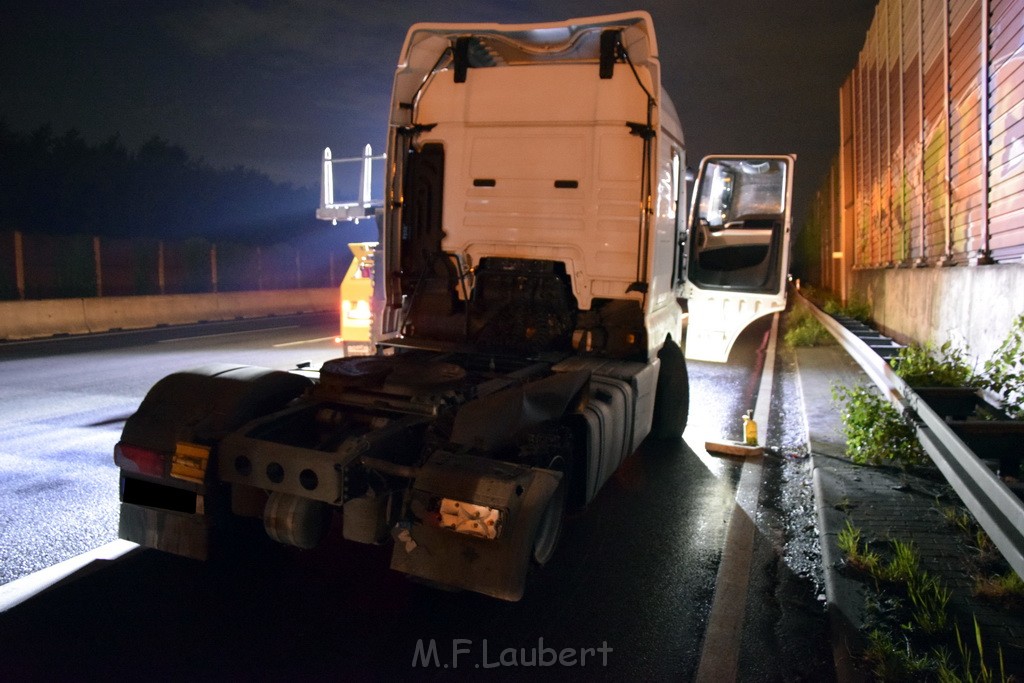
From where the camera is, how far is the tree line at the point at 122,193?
36.8m

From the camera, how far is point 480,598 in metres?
4.25

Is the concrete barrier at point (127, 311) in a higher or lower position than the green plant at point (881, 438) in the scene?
higher

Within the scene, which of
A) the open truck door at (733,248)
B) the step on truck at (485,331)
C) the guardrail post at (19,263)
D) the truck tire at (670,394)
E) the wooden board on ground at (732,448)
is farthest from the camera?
the guardrail post at (19,263)

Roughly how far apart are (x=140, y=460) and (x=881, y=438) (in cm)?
542

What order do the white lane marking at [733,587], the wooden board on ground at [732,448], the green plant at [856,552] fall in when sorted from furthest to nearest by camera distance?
1. the wooden board on ground at [732,448]
2. the green plant at [856,552]
3. the white lane marking at [733,587]

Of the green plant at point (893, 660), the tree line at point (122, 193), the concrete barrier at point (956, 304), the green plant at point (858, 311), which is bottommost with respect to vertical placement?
the green plant at point (893, 660)

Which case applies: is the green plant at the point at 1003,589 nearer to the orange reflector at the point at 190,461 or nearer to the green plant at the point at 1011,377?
the green plant at the point at 1011,377

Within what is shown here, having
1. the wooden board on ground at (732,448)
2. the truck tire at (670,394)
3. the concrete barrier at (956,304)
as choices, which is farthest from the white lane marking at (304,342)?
the concrete barrier at (956,304)

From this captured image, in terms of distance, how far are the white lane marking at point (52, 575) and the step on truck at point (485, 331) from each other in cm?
47

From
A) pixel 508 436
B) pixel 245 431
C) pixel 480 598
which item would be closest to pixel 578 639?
pixel 480 598

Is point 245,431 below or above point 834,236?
below

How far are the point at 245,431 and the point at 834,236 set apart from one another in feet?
82.0

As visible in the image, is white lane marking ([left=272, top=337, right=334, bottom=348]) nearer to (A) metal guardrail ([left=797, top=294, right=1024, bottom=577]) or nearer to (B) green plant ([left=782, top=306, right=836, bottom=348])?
(B) green plant ([left=782, top=306, right=836, bottom=348])

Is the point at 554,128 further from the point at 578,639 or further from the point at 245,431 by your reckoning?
the point at 578,639
